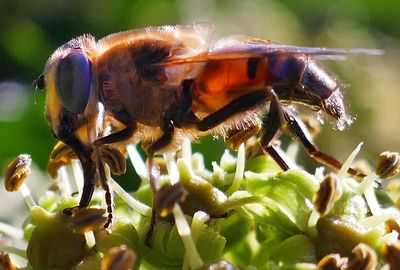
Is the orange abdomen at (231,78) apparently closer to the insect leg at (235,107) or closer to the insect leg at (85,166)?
the insect leg at (235,107)

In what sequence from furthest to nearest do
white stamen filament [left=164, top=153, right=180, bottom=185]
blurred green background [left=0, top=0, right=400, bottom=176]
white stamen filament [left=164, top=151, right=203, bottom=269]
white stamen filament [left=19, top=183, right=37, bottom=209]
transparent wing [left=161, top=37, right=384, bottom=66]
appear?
blurred green background [left=0, top=0, right=400, bottom=176] → white stamen filament [left=19, top=183, right=37, bottom=209] → white stamen filament [left=164, top=153, right=180, bottom=185] → transparent wing [left=161, top=37, right=384, bottom=66] → white stamen filament [left=164, top=151, right=203, bottom=269]

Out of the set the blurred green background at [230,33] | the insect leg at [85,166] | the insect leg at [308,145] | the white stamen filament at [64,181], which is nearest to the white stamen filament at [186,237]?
the insect leg at [85,166]

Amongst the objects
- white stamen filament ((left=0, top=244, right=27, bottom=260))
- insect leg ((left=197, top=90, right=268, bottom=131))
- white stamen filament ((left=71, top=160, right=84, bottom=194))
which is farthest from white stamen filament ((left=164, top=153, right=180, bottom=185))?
white stamen filament ((left=0, top=244, right=27, bottom=260))

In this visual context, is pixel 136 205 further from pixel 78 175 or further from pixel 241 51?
pixel 241 51

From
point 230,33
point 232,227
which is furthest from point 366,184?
point 230,33

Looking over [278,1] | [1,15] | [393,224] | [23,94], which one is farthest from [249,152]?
[278,1]

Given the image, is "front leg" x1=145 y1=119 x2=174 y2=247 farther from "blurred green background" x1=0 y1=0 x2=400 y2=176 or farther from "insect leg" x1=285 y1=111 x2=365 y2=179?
"blurred green background" x1=0 y1=0 x2=400 y2=176

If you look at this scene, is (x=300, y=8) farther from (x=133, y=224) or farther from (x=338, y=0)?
(x=133, y=224)
